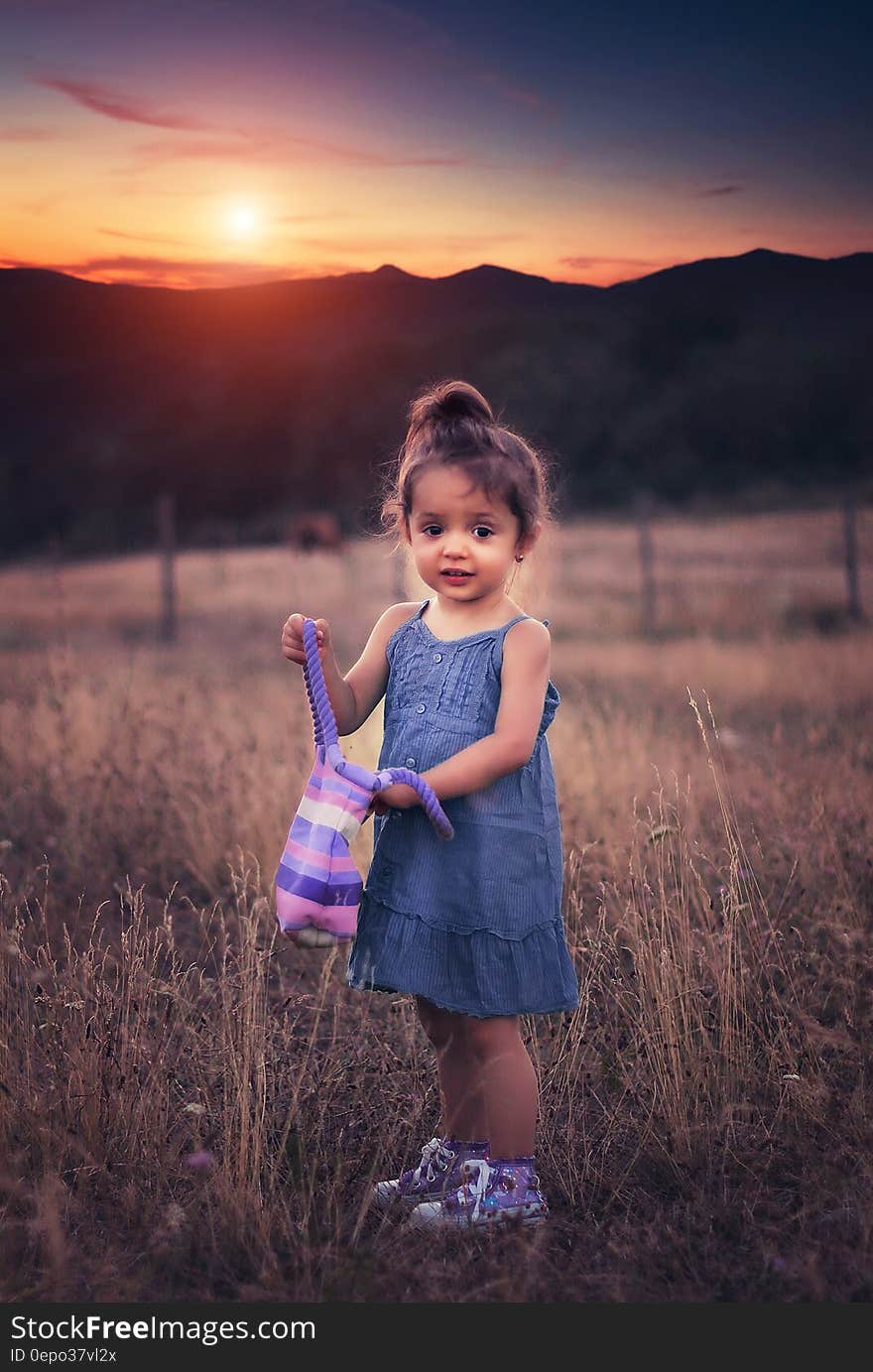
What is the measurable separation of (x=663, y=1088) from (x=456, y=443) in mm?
1552

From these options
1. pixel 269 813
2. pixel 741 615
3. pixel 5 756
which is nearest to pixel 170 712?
pixel 5 756

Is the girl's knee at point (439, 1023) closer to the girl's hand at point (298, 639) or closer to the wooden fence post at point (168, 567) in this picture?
the girl's hand at point (298, 639)

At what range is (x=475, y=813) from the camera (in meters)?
2.45

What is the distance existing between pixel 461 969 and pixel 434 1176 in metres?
0.50

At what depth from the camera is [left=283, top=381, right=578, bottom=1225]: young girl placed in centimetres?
242

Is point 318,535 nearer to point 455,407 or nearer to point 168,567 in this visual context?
point 168,567

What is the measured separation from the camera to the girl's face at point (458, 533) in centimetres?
241

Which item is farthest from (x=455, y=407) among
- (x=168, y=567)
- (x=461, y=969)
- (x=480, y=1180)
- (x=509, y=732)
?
(x=168, y=567)

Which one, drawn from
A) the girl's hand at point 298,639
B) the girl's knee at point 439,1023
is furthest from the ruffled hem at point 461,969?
the girl's hand at point 298,639

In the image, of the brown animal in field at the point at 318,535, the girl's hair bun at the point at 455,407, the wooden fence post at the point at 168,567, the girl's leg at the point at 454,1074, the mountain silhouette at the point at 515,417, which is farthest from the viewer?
the mountain silhouette at the point at 515,417

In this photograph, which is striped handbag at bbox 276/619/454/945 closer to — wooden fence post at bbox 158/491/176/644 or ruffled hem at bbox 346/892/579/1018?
ruffled hem at bbox 346/892/579/1018

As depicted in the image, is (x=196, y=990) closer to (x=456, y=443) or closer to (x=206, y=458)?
(x=456, y=443)

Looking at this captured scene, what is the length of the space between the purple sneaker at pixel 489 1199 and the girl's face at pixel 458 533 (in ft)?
3.87

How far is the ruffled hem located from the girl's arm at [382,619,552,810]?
299 millimetres
